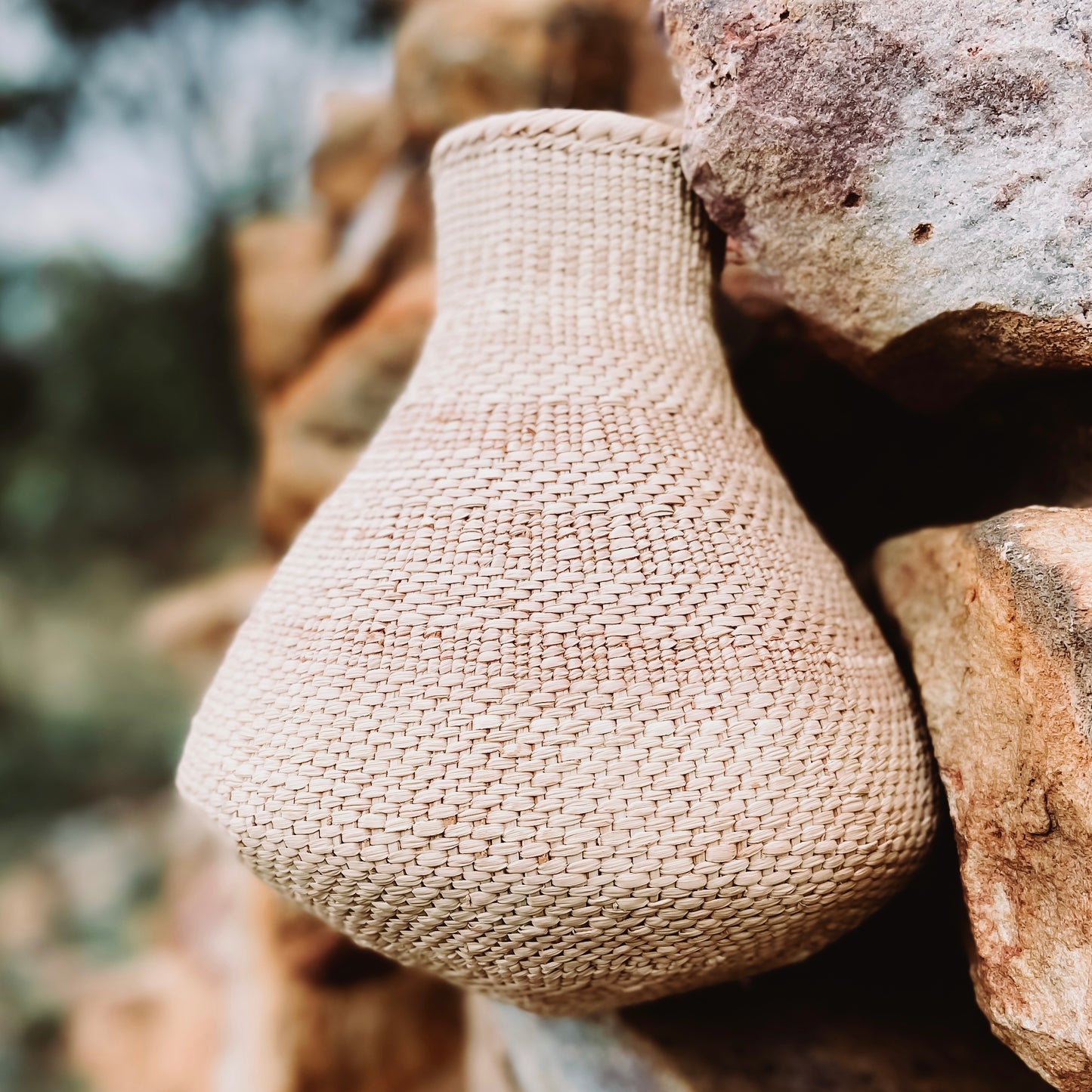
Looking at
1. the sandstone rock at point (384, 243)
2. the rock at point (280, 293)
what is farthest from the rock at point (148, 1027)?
the sandstone rock at point (384, 243)

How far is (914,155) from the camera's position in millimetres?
437

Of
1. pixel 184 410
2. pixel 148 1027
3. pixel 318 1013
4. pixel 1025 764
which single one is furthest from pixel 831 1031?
pixel 184 410

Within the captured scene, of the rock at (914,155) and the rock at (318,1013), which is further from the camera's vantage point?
the rock at (318,1013)

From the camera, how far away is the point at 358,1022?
106cm

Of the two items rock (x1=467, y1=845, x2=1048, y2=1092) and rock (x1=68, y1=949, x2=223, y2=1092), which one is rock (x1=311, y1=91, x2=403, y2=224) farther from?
rock (x1=68, y1=949, x2=223, y2=1092)

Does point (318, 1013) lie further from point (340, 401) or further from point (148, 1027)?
point (148, 1027)

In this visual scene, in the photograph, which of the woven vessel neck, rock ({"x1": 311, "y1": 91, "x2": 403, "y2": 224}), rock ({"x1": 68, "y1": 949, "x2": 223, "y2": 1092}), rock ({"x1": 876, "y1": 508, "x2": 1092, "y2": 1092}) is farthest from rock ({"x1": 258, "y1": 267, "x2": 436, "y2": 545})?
rock ({"x1": 68, "y1": 949, "x2": 223, "y2": 1092})

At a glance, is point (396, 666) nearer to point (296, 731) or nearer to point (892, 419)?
point (296, 731)

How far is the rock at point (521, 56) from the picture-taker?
0.88m

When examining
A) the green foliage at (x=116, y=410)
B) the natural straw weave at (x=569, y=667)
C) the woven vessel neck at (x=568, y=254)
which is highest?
the woven vessel neck at (x=568, y=254)

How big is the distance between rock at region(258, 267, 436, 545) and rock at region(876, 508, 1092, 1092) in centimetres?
72

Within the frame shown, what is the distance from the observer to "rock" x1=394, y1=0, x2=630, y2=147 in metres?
0.88

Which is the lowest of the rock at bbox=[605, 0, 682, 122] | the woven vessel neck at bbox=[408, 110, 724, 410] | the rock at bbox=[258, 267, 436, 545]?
the rock at bbox=[258, 267, 436, 545]

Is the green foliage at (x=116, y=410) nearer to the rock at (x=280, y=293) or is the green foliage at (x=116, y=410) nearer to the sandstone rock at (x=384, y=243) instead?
the rock at (x=280, y=293)
